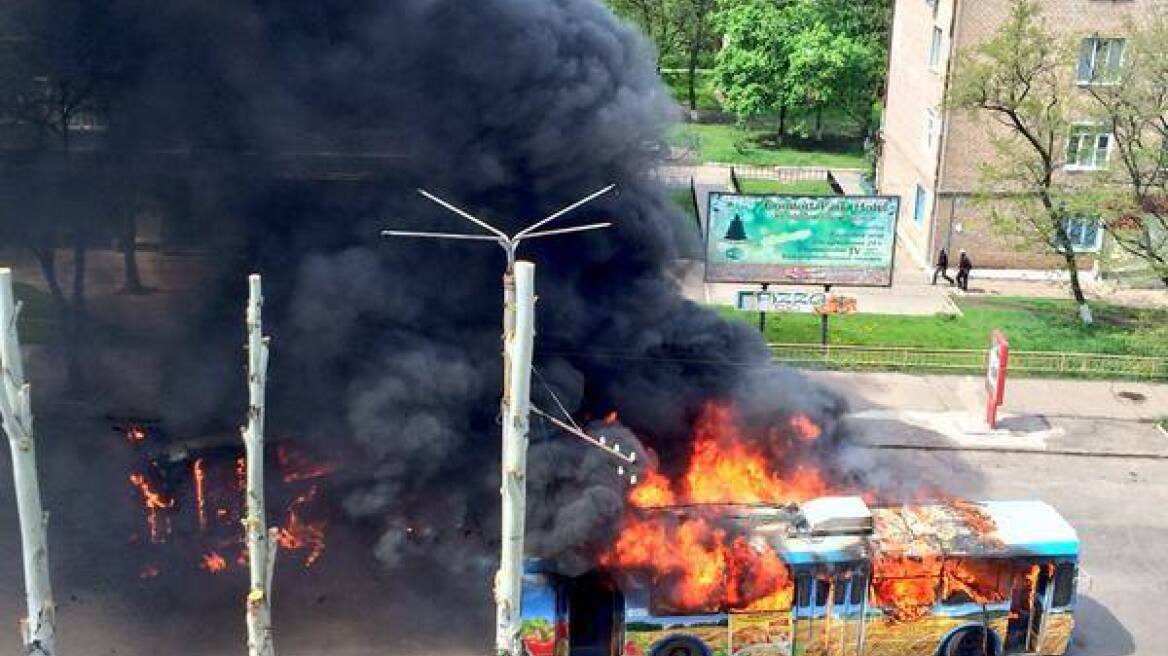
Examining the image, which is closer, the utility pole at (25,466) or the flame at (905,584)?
the utility pole at (25,466)

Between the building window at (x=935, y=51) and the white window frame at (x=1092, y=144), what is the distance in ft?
13.3

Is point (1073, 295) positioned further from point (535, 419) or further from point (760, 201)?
point (535, 419)

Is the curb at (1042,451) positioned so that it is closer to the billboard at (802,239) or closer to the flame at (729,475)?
the billboard at (802,239)

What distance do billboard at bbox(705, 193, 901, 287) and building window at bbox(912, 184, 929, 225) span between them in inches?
325

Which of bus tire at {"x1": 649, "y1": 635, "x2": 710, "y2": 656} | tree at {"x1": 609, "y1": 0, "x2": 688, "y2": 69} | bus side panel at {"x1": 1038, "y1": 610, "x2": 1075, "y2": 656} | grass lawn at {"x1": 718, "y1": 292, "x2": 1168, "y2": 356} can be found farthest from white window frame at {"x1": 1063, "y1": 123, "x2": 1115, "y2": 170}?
tree at {"x1": 609, "y1": 0, "x2": 688, "y2": 69}

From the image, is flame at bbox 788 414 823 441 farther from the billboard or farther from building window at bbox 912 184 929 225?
building window at bbox 912 184 929 225

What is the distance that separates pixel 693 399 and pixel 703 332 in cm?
115

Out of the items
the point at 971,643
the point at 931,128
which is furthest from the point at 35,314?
the point at 931,128

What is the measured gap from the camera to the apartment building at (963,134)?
107 ft

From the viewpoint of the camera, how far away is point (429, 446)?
16656 mm

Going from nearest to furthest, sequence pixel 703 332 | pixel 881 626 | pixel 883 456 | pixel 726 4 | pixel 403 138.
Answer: pixel 881 626, pixel 403 138, pixel 703 332, pixel 883 456, pixel 726 4

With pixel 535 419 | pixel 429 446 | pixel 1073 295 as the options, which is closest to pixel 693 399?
pixel 535 419

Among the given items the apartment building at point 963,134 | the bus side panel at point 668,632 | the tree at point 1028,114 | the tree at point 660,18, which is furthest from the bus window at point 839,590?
the tree at point 660,18

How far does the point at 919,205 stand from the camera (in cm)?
3603
